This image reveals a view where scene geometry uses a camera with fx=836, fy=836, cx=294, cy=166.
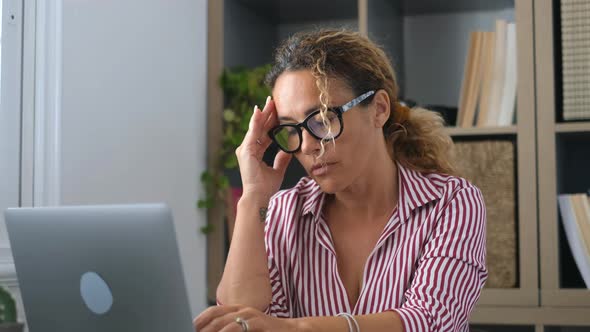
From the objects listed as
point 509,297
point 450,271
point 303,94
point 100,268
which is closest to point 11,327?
point 100,268

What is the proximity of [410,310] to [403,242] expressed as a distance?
8.3 inches

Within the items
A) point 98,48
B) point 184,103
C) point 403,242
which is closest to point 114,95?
point 98,48

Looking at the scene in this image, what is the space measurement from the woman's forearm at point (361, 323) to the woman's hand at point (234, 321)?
0.05m

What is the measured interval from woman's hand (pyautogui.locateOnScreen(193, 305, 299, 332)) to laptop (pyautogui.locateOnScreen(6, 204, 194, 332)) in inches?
5.2

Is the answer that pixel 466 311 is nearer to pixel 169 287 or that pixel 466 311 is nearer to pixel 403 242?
pixel 403 242

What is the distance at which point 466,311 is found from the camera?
1567 millimetres

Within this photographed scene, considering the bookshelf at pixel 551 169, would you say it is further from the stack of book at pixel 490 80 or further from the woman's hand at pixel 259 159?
the woman's hand at pixel 259 159

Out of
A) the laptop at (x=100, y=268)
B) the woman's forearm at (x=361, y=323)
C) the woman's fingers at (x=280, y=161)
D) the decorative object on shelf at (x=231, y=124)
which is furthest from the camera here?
the decorative object on shelf at (x=231, y=124)

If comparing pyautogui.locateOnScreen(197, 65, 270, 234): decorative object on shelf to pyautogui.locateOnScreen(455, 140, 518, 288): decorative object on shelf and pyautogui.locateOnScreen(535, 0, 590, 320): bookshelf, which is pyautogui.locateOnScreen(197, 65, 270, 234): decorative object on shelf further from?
pyautogui.locateOnScreen(535, 0, 590, 320): bookshelf

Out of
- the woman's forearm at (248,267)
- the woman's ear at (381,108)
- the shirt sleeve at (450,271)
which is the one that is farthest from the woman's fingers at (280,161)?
the shirt sleeve at (450,271)

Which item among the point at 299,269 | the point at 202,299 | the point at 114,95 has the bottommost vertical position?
the point at 202,299

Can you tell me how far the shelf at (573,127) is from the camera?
2189mm

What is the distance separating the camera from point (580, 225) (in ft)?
7.14

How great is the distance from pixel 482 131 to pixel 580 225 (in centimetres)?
36
